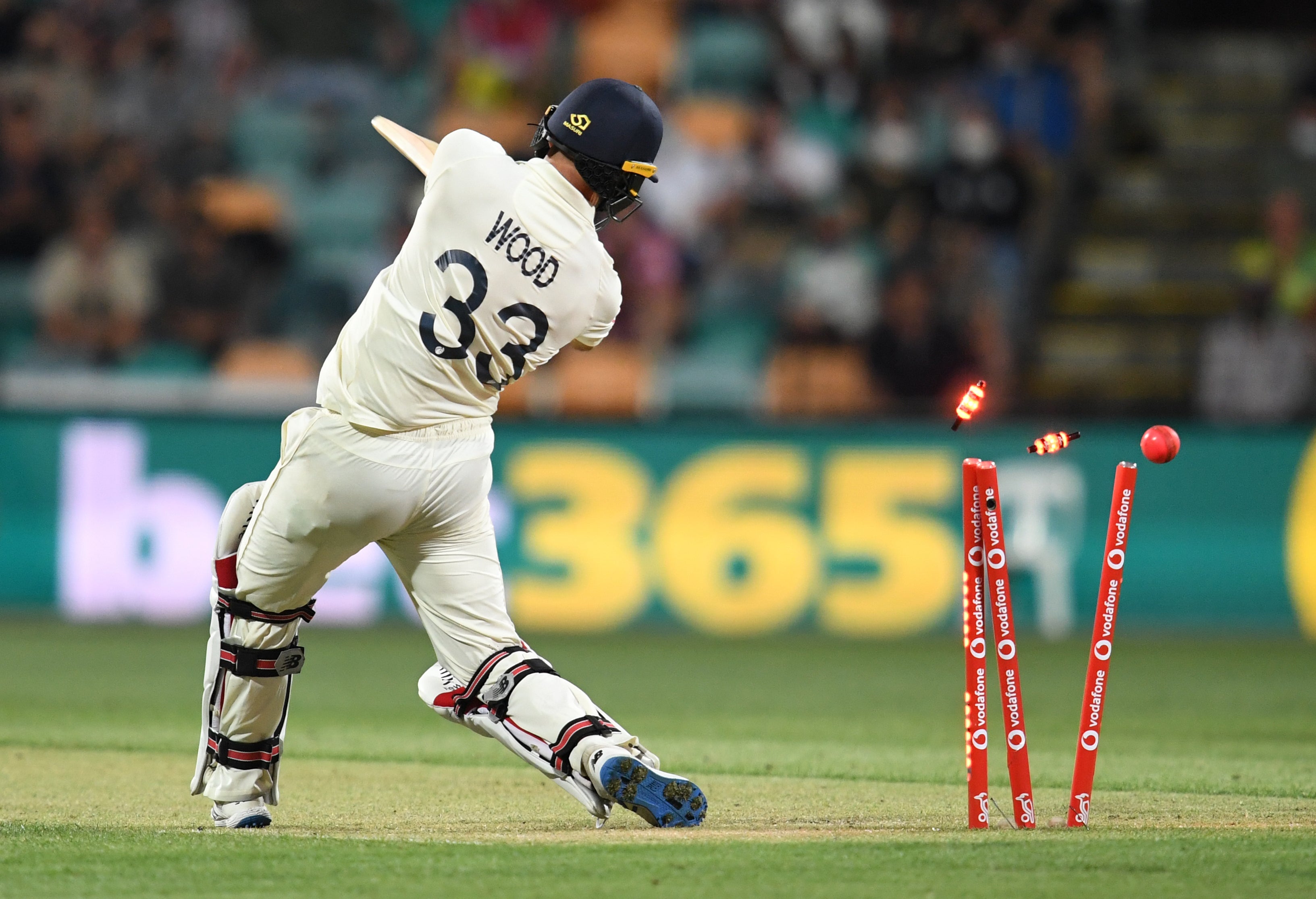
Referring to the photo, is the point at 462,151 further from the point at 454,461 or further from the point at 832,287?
the point at 832,287

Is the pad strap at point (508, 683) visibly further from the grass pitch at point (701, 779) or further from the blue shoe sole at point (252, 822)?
the blue shoe sole at point (252, 822)

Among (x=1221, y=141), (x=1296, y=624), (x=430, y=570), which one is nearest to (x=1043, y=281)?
(x=1221, y=141)

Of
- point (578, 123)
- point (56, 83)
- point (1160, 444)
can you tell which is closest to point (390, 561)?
point (578, 123)

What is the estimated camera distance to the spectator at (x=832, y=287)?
14.4 m

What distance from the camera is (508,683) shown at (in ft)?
17.9

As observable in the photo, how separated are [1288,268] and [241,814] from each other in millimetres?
11035

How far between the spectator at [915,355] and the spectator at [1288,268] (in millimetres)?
2502

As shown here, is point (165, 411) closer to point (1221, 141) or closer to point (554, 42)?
point (554, 42)

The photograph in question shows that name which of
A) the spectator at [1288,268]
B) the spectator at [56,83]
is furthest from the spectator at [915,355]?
the spectator at [56,83]

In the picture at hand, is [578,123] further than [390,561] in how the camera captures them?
No

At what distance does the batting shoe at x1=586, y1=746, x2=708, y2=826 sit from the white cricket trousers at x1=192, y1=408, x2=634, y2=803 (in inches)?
3.3

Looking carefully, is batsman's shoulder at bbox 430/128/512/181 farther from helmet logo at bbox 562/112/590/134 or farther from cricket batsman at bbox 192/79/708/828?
helmet logo at bbox 562/112/590/134

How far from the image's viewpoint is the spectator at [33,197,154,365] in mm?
14344

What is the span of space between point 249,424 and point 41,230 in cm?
349
